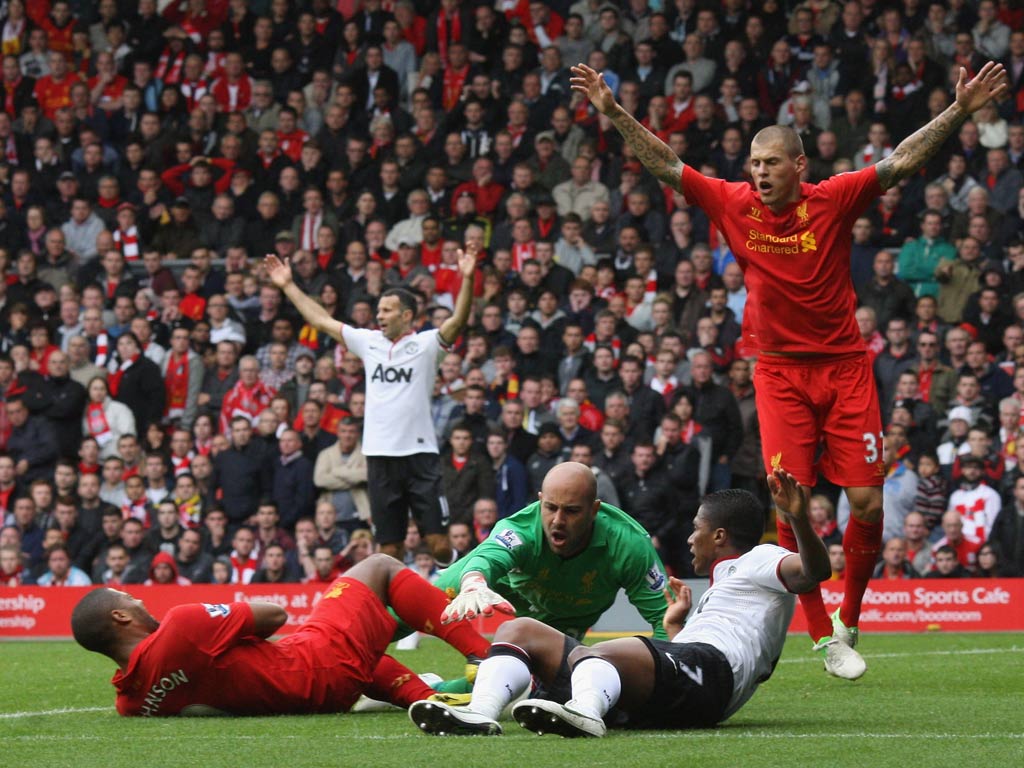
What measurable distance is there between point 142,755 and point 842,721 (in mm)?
3014

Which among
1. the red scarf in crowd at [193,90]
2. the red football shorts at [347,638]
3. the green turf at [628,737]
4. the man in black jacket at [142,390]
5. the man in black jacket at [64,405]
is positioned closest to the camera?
the green turf at [628,737]

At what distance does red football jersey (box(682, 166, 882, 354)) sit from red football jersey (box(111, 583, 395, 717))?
2823 millimetres

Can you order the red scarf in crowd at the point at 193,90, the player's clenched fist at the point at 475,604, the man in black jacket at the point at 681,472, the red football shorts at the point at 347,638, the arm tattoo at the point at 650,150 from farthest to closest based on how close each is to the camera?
the red scarf in crowd at the point at 193,90 → the man in black jacket at the point at 681,472 → the arm tattoo at the point at 650,150 → the red football shorts at the point at 347,638 → the player's clenched fist at the point at 475,604

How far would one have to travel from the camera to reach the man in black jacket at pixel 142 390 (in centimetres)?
1964

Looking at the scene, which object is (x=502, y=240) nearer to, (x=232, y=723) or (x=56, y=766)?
(x=232, y=723)

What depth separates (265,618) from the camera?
7656 millimetres

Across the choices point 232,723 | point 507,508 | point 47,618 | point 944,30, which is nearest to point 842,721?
point 232,723

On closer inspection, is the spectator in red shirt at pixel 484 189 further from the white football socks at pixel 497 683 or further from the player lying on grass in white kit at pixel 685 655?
the white football socks at pixel 497 683

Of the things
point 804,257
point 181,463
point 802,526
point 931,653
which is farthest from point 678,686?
point 181,463

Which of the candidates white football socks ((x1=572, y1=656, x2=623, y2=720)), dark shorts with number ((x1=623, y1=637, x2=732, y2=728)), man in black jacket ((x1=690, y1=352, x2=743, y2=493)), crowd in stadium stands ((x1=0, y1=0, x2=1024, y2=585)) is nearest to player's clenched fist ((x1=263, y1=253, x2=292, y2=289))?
crowd in stadium stands ((x1=0, y1=0, x2=1024, y2=585))

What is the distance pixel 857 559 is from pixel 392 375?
4.99 m

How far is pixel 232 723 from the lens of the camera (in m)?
7.53

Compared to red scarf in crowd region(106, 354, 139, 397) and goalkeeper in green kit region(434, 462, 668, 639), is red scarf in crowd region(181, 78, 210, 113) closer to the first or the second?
red scarf in crowd region(106, 354, 139, 397)

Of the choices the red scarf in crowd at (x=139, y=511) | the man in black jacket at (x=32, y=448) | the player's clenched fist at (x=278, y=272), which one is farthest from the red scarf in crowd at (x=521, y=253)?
the player's clenched fist at (x=278, y=272)
